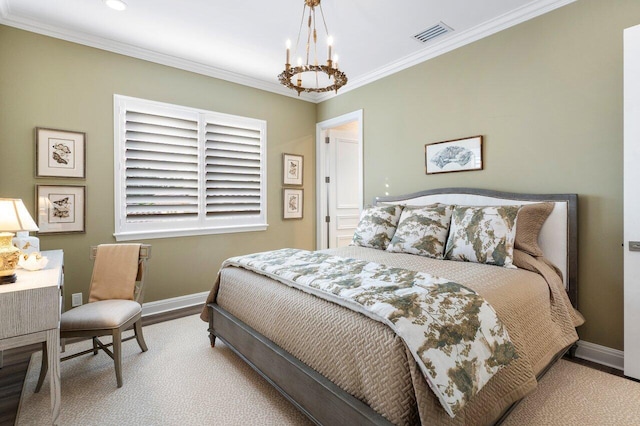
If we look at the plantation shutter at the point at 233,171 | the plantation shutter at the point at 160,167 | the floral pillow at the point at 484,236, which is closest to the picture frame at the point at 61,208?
the plantation shutter at the point at 160,167

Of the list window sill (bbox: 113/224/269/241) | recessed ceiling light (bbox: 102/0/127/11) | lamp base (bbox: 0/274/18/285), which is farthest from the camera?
window sill (bbox: 113/224/269/241)

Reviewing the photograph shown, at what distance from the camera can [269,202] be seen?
452cm

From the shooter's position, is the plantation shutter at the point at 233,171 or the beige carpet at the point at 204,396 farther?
the plantation shutter at the point at 233,171

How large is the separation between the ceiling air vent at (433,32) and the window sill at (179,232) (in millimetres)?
2893

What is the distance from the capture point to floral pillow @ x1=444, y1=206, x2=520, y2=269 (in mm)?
2344

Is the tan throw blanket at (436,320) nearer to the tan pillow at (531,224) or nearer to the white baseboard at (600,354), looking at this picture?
the tan pillow at (531,224)

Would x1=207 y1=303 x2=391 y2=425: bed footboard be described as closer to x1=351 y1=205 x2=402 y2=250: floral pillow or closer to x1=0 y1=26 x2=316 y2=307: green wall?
x1=351 y1=205 x2=402 y2=250: floral pillow

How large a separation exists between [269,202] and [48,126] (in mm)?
2461

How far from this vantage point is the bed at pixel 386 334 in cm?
128

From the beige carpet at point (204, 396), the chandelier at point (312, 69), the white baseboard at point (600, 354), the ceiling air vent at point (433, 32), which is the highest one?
the ceiling air vent at point (433, 32)

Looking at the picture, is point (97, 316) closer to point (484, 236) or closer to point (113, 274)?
point (113, 274)

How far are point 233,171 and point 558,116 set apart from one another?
11.3 feet

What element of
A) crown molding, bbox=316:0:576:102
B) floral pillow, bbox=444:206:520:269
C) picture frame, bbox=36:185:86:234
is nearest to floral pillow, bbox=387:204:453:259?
floral pillow, bbox=444:206:520:269

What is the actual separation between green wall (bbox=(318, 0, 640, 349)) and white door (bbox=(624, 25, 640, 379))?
0.22 meters
